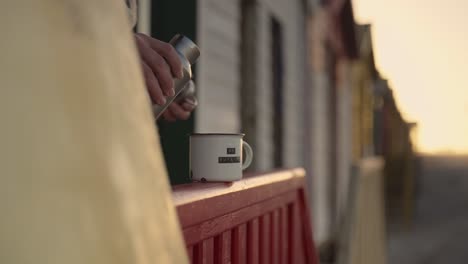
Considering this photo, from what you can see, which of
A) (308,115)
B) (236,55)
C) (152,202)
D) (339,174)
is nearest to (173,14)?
(236,55)

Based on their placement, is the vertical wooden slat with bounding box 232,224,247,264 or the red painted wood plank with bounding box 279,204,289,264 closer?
the vertical wooden slat with bounding box 232,224,247,264

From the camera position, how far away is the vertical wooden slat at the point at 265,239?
162cm

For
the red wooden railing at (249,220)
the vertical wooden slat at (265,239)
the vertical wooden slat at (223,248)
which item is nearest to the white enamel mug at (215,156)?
the red wooden railing at (249,220)

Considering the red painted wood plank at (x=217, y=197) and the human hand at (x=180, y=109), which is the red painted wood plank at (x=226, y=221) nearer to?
the red painted wood plank at (x=217, y=197)

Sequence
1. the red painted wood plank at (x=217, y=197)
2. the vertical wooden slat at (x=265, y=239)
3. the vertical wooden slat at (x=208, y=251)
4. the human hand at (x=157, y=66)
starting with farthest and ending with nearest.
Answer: the vertical wooden slat at (x=265, y=239) → the vertical wooden slat at (x=208, y=251) → the red painted wood plank at (x=217, y=197) → the human hand at (x=157, y=66)

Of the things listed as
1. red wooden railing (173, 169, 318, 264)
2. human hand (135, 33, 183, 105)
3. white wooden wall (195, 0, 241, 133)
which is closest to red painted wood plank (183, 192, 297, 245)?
red wooden railing (173, 169, 318, 264)

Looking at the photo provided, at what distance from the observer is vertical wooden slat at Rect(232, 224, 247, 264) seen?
4.66 feet

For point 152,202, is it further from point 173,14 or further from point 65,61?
point 173,14

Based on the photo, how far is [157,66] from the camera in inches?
40.1

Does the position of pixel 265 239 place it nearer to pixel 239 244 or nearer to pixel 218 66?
pixel 239 244

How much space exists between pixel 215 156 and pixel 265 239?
0.35m

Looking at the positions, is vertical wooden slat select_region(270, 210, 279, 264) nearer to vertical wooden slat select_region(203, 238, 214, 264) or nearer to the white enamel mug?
the white enamel mug

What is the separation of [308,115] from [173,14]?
4919mm

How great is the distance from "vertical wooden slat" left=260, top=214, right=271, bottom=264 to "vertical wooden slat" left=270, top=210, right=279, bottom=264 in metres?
0.03
